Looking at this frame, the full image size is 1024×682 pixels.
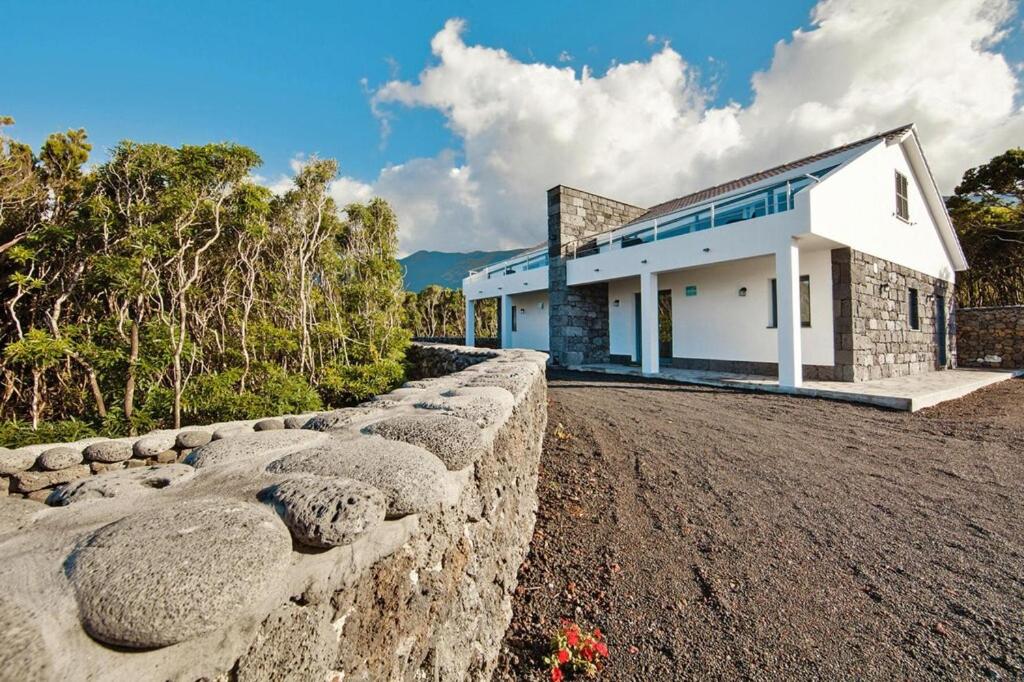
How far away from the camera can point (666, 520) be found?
3039 mm

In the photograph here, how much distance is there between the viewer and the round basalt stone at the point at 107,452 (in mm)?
3607

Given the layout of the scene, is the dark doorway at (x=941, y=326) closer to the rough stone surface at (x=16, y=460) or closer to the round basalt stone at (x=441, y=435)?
the round basalt stone at (x=441, y=435)

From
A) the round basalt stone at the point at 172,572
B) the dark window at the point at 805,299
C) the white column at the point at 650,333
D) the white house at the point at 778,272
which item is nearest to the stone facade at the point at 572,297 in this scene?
the white house at the point at 778,272

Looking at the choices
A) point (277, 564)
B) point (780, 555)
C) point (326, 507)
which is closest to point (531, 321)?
point (780, 555)

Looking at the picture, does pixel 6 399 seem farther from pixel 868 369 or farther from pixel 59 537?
pixel 868 369

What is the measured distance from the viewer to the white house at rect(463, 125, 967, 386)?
833 cm

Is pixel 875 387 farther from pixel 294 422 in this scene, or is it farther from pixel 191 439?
pixel 191 439

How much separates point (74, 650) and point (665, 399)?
7.19m

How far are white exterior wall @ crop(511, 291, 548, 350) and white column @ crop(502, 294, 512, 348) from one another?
314mm

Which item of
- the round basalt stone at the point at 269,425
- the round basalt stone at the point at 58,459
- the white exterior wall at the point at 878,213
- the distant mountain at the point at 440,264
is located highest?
the distant mountain at the point at 440,264

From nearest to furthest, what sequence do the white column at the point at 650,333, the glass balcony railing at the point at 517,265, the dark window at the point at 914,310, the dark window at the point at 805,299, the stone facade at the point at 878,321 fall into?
the stone facade at the point at 878,321, the dark window at the point at 805,299, the white column at the point at 650,333, the dark window at the point at 914,310, the glass balcony railing at the point at 517,265

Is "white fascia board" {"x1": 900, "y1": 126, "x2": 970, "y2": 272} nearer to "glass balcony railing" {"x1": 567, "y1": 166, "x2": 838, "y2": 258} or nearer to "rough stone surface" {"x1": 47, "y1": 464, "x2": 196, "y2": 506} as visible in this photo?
"glass balcony railing" {"x1": 567, "y1": 166, "x2": 838, "y2": 258}

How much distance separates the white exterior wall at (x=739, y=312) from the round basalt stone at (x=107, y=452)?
10.9 metres

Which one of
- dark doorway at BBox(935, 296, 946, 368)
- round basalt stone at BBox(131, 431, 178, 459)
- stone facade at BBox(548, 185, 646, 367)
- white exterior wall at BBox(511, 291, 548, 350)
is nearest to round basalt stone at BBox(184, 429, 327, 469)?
round basalt stone at BBox(131, 431, 178, 459)
